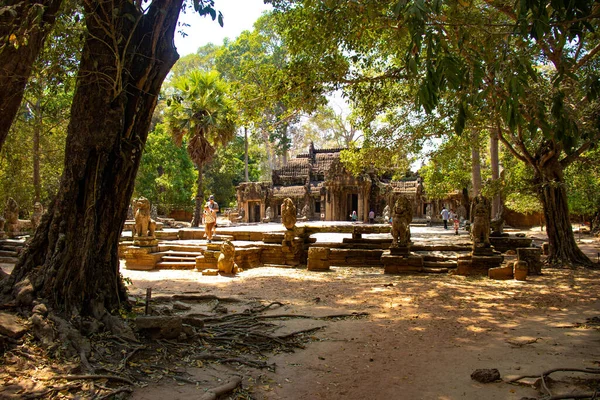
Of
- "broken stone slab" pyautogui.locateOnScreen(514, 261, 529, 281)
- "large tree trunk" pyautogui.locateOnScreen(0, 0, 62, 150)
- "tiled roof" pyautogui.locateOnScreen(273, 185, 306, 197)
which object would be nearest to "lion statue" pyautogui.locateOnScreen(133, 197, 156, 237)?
"large tree trunk" pyautogui.locateOnScreen(0, 0, 62, 150)

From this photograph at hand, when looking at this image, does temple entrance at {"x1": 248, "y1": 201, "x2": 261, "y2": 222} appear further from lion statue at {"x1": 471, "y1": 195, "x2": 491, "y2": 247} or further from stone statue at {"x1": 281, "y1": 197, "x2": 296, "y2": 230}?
lion statue at {"x1": 471, "y1": 195, "x2": 491, "y2": 247}

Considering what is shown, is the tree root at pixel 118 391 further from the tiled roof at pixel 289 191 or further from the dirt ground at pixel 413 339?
the tiled roof at pixel 289 191

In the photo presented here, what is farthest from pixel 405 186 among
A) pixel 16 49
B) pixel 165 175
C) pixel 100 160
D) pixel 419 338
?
pixel 16 49

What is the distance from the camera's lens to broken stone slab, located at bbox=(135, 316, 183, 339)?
4.72m

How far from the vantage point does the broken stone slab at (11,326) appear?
3.91 meters

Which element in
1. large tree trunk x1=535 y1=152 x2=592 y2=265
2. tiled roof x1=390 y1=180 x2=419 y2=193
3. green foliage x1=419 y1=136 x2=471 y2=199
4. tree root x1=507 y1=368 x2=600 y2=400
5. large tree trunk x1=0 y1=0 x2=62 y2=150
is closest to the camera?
tree root x1=507 y1=368 x2=600 y2=400

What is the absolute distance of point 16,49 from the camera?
4.52 m

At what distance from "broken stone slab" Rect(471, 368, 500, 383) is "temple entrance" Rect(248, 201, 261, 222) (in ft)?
102

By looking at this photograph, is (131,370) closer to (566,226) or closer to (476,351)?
(476,351)

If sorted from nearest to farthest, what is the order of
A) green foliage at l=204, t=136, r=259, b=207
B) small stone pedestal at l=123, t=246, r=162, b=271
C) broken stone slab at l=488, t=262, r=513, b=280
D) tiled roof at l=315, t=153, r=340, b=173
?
broken stone slab at l=488, t=262, r=513, b=280 → small stone pedestal at l=123, t=246, r=162, b=271 → tiled roof at l=315, t=153, r=340, b=173 → green foliage at l=204, t=136, r=259, b=207

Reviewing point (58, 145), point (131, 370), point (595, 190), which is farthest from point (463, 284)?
point (58, 145)

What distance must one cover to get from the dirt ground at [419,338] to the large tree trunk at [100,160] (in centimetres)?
166

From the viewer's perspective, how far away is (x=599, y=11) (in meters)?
3.77

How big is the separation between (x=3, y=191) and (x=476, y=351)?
2217 centimetres
